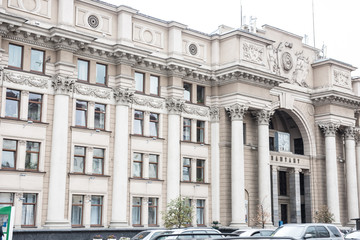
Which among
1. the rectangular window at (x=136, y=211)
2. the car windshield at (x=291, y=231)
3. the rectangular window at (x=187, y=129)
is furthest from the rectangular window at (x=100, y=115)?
the car windshield at (x=291, y=231)

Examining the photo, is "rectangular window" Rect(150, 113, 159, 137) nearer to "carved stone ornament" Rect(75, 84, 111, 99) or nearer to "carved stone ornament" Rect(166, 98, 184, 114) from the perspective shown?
"carved stone ornament" Rect(166, 98, 184, 114)

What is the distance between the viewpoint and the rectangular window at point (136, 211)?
3719 centimetres

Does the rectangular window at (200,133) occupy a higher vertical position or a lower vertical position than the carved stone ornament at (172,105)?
lower

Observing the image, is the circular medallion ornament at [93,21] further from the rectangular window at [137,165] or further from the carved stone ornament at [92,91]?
the rectangular window at [137,165]

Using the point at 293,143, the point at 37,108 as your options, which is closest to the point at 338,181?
the point at 293,143

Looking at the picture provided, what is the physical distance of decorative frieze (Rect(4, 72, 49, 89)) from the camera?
32.2 m

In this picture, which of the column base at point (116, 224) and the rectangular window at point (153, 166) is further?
the rectangular window at point (153, 166)

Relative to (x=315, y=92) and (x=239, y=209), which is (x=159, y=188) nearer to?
(x=239, y=209)

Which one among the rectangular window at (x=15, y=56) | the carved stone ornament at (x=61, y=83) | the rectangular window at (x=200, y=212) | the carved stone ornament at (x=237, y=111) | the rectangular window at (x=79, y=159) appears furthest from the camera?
the carved stone ornament at (x=237, y=111)

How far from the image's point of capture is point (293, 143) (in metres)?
51.0

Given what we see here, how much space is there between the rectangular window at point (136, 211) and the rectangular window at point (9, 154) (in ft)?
30.8

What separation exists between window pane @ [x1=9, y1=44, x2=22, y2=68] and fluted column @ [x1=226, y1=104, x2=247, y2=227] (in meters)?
17.0

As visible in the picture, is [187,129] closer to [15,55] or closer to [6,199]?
[15,55]

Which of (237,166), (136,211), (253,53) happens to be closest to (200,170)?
(237,166)
